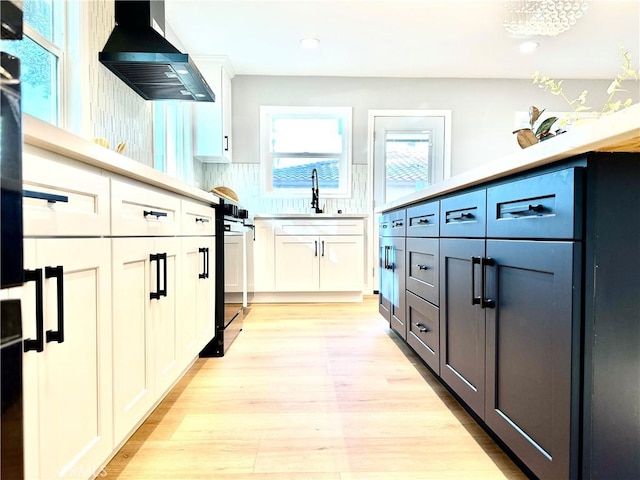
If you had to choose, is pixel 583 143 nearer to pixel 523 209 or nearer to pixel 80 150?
pixel 523 209

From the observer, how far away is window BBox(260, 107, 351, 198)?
4.30 m

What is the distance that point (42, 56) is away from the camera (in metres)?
1.78

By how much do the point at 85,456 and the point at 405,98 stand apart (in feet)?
14.4

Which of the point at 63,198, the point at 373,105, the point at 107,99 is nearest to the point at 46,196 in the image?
the point at 63,198

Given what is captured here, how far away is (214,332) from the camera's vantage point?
2145mm

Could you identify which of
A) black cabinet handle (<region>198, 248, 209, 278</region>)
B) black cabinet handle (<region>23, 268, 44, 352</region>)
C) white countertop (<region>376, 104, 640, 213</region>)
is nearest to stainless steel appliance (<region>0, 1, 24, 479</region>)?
black cabinet handle (<region>23, 268, 44, 352</region>)

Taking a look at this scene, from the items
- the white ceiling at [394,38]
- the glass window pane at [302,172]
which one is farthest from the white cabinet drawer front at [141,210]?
the glass window pane at [302,172]

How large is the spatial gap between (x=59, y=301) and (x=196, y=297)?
1066 millimetres

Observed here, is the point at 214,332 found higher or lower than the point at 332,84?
lower

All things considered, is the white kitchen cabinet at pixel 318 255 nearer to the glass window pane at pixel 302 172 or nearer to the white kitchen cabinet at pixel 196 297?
the glass window pane at pixel 302 172

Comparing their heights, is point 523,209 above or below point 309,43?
below

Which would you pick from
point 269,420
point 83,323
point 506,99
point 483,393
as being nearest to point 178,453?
point 269,420

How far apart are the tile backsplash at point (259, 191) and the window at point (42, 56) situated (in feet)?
7.55

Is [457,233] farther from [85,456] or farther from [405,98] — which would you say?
[405,98]
